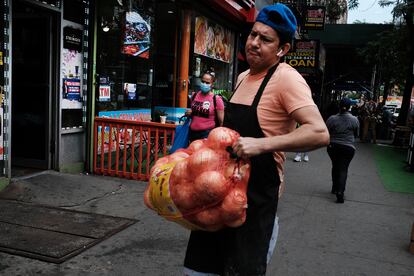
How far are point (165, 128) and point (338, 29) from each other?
879 inches

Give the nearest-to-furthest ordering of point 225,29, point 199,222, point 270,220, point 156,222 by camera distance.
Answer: point 199,222 < point 270,220 < point 156,222 < point 225,29

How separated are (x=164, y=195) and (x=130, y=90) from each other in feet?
23.5

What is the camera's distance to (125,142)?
7.28 meters

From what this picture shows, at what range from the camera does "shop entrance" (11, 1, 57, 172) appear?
6.74 m

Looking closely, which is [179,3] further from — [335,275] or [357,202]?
[335,275]

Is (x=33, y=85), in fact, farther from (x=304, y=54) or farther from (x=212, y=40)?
(x=304, y=54)

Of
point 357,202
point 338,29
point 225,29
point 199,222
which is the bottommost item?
point 357,202

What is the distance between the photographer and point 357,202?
7109 mm

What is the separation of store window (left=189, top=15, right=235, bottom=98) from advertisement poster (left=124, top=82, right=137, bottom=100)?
88.5 inches

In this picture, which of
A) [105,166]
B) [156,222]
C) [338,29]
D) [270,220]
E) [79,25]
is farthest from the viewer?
[338,29]

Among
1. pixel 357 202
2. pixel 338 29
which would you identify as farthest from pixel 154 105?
pixel 338 29

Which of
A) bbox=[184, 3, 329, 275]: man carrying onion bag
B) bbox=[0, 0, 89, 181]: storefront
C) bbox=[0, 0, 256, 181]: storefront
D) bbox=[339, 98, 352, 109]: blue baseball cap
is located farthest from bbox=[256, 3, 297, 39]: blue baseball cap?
bbox=[339, 98, 352, 109]: blue baseball cap

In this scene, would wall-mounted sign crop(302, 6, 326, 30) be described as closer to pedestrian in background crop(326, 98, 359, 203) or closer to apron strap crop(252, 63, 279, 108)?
pedestrian in background crop(326, 98, 359, 203)

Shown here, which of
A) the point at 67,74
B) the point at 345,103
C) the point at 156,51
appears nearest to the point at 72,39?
the point at 67,74
